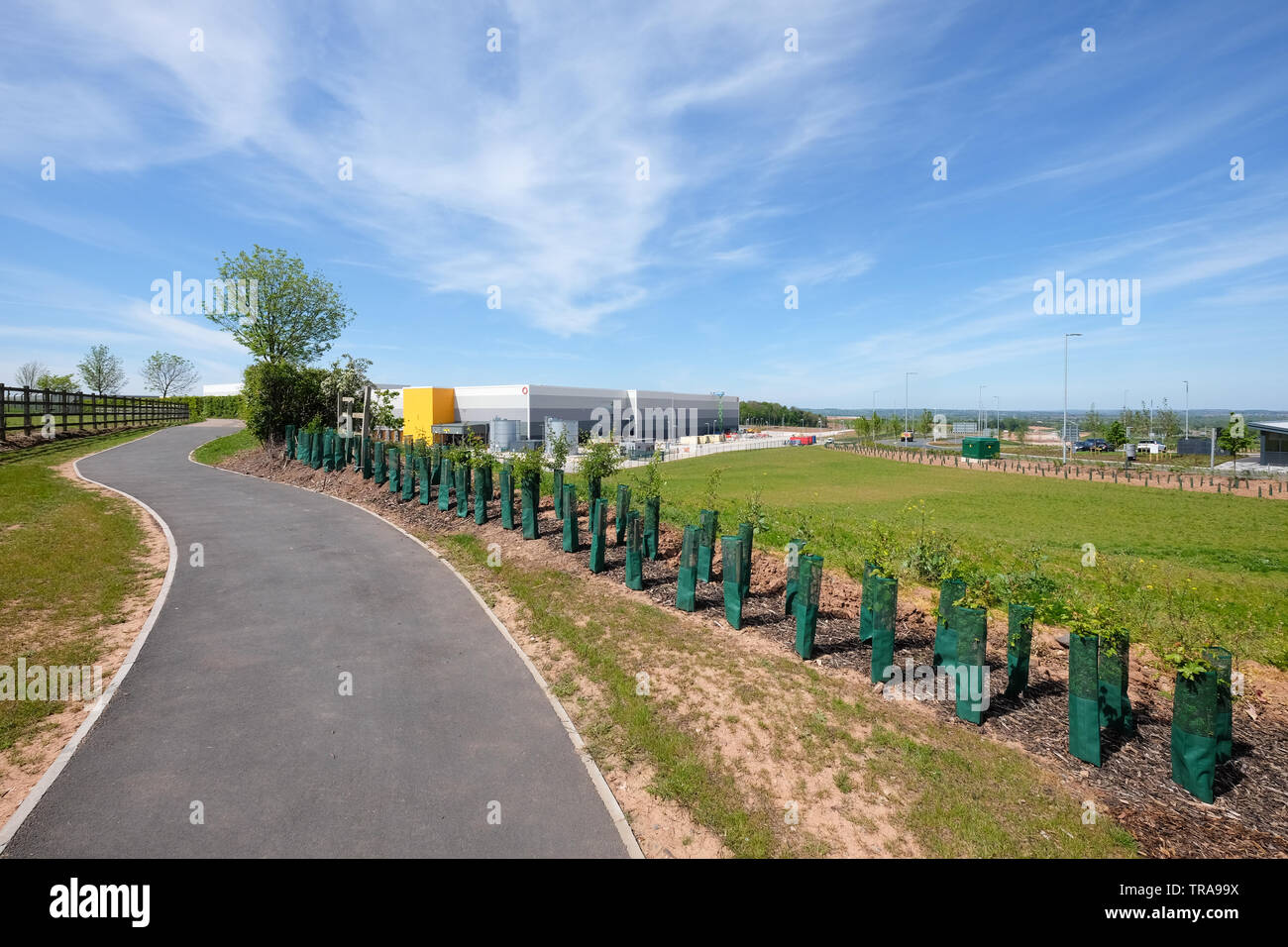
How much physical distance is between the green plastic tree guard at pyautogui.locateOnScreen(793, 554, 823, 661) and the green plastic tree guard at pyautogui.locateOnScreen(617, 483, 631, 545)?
15.5 ft

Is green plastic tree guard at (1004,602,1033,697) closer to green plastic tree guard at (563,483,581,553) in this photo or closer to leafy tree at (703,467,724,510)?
leafy tree at (703,467,724,510)

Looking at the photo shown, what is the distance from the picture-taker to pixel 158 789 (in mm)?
5109

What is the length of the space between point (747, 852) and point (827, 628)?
4.51 m

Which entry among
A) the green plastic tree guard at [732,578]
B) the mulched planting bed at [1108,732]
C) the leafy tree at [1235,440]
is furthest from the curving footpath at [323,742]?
the leafy tree at [1235,440]

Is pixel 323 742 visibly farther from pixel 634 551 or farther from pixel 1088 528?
pixel 1088 528

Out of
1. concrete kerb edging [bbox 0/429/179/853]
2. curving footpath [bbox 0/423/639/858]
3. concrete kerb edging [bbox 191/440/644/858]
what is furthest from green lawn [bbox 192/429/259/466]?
curving footpath [bbox 0/423/639/858]

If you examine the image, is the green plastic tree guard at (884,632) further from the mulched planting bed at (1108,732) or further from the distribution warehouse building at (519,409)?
the distribution warehouse building at (519,409)

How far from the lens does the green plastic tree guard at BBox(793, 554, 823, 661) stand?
756 cm

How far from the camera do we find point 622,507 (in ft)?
39.5

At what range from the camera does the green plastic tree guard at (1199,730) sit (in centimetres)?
503
